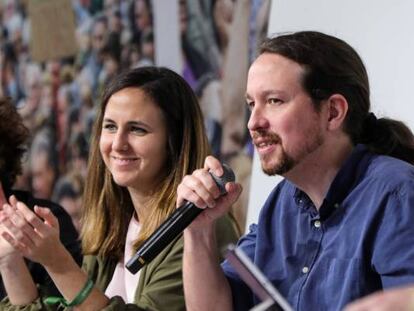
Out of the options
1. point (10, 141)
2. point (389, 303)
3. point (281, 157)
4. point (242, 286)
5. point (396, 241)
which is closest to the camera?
point (389, 303)

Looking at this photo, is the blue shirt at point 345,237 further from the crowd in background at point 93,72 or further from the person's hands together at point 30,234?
the crowd in background at point 93,72

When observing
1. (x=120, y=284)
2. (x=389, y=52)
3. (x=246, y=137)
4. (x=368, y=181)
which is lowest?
(x=120, y=284)

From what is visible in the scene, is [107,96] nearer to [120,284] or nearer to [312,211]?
[120,284]

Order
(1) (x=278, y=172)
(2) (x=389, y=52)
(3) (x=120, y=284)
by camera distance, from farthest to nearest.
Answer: (2) (x=389, y=52) < (3) (x=120, y=284) < (1) (x=278, y=172)

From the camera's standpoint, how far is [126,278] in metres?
1.87

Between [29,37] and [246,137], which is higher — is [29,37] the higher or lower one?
the higher one

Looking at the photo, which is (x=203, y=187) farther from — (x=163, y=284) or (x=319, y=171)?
(x=163, y=284)

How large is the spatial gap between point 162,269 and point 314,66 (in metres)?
0.59

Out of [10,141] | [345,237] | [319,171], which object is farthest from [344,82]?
[10,141]

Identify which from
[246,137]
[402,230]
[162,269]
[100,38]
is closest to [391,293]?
[402,230]

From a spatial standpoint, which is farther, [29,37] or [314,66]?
[29,37]

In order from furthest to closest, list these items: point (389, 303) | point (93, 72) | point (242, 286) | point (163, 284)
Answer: point (93, 72) < point (163, 284) < point (242, 286) < point (389, 303)

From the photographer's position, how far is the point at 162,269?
175 centimetres

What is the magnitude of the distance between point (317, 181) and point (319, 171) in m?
0.02
